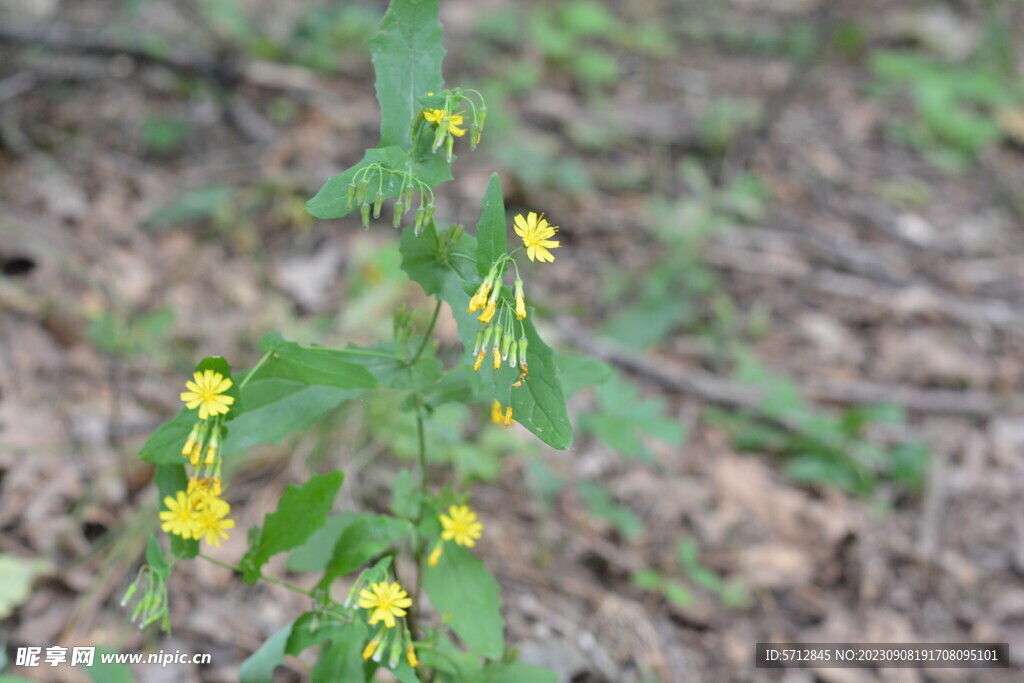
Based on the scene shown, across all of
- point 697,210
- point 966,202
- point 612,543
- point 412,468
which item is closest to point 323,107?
point 697,210

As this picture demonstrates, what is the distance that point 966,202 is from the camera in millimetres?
6012

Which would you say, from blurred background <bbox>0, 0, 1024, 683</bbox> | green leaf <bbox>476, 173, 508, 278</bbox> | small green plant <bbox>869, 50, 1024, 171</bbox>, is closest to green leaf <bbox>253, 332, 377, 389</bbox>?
green leaf <bbox>476, 173, 508, 278</bbox>

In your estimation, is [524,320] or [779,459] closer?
[524,320]

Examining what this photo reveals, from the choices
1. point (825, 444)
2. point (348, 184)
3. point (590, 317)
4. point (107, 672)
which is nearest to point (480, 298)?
point (348, 184)

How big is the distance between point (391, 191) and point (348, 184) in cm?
9

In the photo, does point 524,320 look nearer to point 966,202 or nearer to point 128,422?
point 128,422

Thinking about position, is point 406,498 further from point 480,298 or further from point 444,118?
point 444,118

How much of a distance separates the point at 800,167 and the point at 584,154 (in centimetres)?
172

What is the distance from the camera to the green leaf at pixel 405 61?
1651 millimetres

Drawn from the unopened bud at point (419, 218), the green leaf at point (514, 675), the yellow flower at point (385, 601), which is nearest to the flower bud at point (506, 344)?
the unopened bud at point (419, 218)

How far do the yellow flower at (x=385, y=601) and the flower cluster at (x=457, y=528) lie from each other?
18 cm

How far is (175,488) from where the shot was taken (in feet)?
5.36

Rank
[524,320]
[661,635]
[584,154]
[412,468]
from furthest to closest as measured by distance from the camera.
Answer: [584,154]
[412,468]
[661,635]
[524,320]

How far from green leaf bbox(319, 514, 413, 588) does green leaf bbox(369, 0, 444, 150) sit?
0.80 meters
